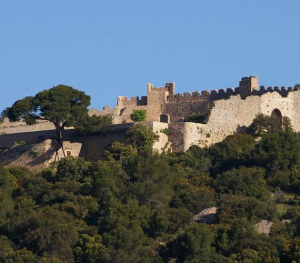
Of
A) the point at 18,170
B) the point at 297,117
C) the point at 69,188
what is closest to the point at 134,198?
the point at 69,188

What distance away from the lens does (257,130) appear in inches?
2554

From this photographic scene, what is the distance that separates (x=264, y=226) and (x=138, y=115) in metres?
14.0

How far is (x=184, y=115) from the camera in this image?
66375mm

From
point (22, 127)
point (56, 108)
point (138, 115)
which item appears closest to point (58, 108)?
point (56, 108)

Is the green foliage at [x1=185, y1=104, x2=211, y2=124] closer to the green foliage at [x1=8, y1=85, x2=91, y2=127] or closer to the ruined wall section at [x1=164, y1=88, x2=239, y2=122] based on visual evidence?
the ruined wall section at [x1=164, y1=88, x2=239, y2=122]

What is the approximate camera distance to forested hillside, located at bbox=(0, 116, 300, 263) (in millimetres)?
51781

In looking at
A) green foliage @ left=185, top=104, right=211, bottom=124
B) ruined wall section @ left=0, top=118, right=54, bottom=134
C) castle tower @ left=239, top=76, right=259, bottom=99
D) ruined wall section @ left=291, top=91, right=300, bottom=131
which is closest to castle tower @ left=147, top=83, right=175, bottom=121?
green foliage @ left=185, top=104, right=211, bottom=124

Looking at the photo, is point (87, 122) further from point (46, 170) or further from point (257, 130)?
point (257, 130)

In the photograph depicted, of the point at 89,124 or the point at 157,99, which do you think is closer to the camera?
the point at 89,124

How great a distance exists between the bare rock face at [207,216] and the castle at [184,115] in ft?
22.6

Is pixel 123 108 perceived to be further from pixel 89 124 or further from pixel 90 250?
pixel 90 250

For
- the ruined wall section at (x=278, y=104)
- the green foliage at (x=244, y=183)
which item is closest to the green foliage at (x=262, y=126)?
the ruined wall section at (x=278, y=104)

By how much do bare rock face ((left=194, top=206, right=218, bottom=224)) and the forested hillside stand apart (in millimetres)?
294

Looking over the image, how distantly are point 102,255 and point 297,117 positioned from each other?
17.4m
